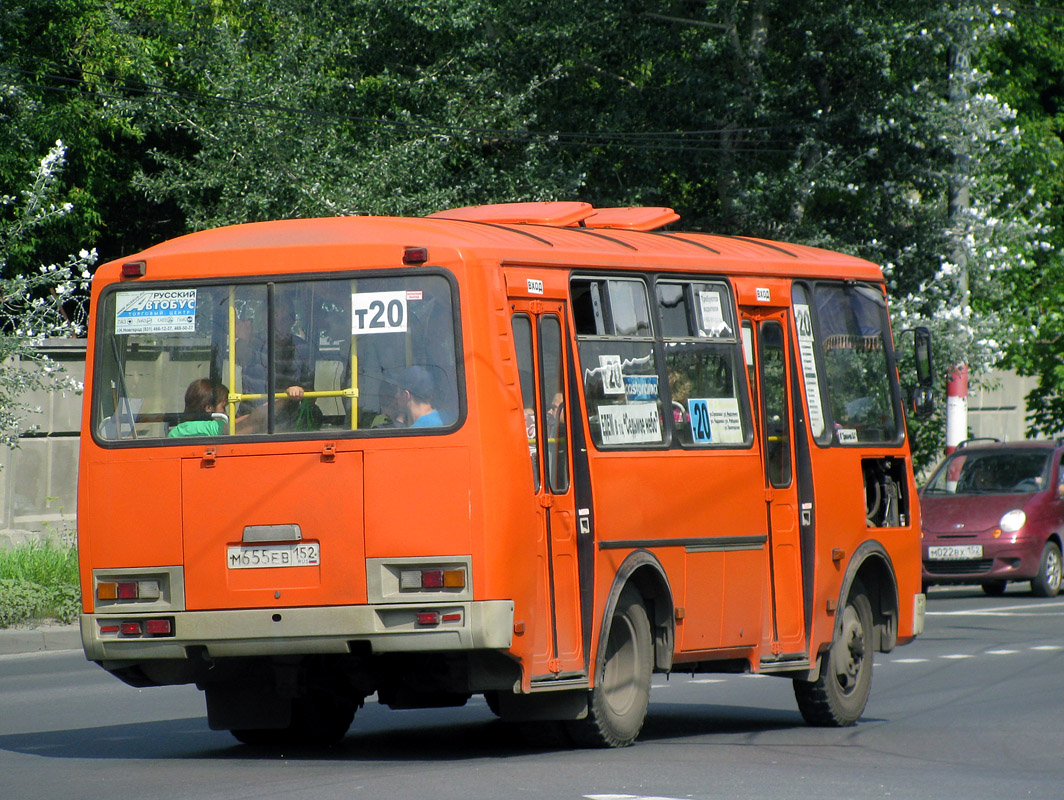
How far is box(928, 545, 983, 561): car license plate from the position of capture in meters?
21.3

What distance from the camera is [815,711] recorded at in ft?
35.8

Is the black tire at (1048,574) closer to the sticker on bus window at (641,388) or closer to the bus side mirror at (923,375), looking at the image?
the bus side mirror at (923,375)

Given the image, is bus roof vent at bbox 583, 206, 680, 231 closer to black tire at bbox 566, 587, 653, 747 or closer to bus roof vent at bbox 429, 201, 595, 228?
bus roof vent at bbox 429, 201, 595, 228

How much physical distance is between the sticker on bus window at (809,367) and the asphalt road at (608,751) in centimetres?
186

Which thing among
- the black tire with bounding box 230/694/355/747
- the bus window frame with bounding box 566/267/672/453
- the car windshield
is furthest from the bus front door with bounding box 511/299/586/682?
the car windshield

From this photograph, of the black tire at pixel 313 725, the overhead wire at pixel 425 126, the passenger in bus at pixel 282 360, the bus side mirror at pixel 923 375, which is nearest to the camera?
the passenger in bus at pixel 282 360

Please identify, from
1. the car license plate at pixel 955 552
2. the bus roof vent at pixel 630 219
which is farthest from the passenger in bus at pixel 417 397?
the car license plate at pixel 955 552

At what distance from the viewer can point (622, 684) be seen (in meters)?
9.45

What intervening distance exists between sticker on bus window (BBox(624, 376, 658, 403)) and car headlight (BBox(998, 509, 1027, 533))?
497 inches

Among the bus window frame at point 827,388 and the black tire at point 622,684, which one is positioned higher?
the bus window frame at point 827,388

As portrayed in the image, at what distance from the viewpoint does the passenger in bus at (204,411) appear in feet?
28.8

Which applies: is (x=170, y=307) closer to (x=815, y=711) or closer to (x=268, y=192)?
(x=815, y=711)

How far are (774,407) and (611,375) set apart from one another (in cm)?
157

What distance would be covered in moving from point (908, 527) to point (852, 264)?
69.0 inches
